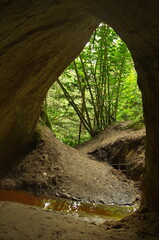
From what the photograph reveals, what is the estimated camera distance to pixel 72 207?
4.73m

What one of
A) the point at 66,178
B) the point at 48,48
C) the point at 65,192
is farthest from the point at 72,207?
the point at 48,48

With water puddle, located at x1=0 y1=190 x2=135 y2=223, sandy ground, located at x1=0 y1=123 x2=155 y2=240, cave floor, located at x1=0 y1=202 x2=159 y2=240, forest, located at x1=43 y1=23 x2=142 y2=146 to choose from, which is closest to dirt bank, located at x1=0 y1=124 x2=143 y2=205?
sandy ground, located at x1=0 y1=123 x2=155 y2=240

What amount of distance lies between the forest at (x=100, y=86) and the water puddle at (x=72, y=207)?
16.3ft

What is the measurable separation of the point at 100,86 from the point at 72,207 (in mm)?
7673

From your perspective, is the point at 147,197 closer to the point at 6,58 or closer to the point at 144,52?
the point at 144,52

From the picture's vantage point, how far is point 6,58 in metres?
3.61

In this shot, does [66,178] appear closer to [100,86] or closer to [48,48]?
[48,48]

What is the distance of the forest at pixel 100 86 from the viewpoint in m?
10.1

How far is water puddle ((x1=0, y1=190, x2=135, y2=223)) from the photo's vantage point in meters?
4.42

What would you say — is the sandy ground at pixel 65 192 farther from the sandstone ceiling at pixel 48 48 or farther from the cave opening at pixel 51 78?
the sandstone ceiling at pixel 48 48

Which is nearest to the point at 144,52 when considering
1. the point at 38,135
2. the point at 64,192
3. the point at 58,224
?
the point at 58,224

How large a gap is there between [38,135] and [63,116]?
18.9 ft

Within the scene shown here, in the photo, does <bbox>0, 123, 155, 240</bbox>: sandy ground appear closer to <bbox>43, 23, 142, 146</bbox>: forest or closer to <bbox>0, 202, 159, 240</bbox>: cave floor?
<bbox>0, 202, 159, 240</bbox>: cave floor

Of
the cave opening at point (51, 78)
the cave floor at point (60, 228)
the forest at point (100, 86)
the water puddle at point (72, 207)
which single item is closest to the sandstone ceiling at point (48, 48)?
the cave opening at point (51, 78)
